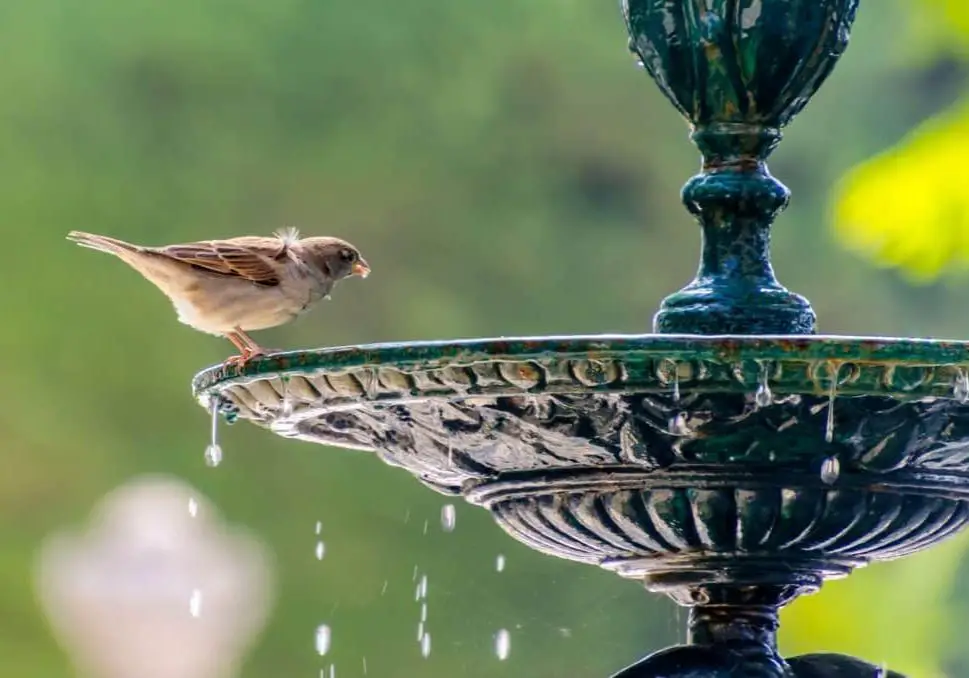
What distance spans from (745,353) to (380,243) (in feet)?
21.9

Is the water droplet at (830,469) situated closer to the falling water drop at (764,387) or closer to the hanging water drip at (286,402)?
the falling water drop at (764,387)

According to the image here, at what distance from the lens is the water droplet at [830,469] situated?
8.31ft

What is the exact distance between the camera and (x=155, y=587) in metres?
8.05

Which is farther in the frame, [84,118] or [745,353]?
[84,118]

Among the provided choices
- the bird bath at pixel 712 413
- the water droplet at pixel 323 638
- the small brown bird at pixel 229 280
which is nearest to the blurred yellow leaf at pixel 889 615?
the water droplet at pixel 323 638

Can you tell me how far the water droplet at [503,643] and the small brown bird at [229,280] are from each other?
3885 millimetres

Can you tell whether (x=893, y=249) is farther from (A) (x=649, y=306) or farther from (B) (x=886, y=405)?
(B) (x=886, y=405)

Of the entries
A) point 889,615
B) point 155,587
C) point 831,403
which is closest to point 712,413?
point 831,403

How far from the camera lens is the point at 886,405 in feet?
7.96

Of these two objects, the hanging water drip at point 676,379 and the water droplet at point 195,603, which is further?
the water droplet at point 195,603

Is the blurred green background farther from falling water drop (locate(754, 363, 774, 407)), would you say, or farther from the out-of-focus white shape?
falling water drop (locate(754, 363, 774, 407))

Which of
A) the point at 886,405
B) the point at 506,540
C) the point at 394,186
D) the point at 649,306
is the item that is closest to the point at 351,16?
the point at 394,186

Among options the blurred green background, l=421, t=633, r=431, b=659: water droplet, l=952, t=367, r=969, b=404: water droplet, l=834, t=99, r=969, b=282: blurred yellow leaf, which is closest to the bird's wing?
l=952, t=367, r=969, b=404: water droplet

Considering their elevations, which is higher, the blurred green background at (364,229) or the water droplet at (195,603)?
the blurred green background at (364,229)
